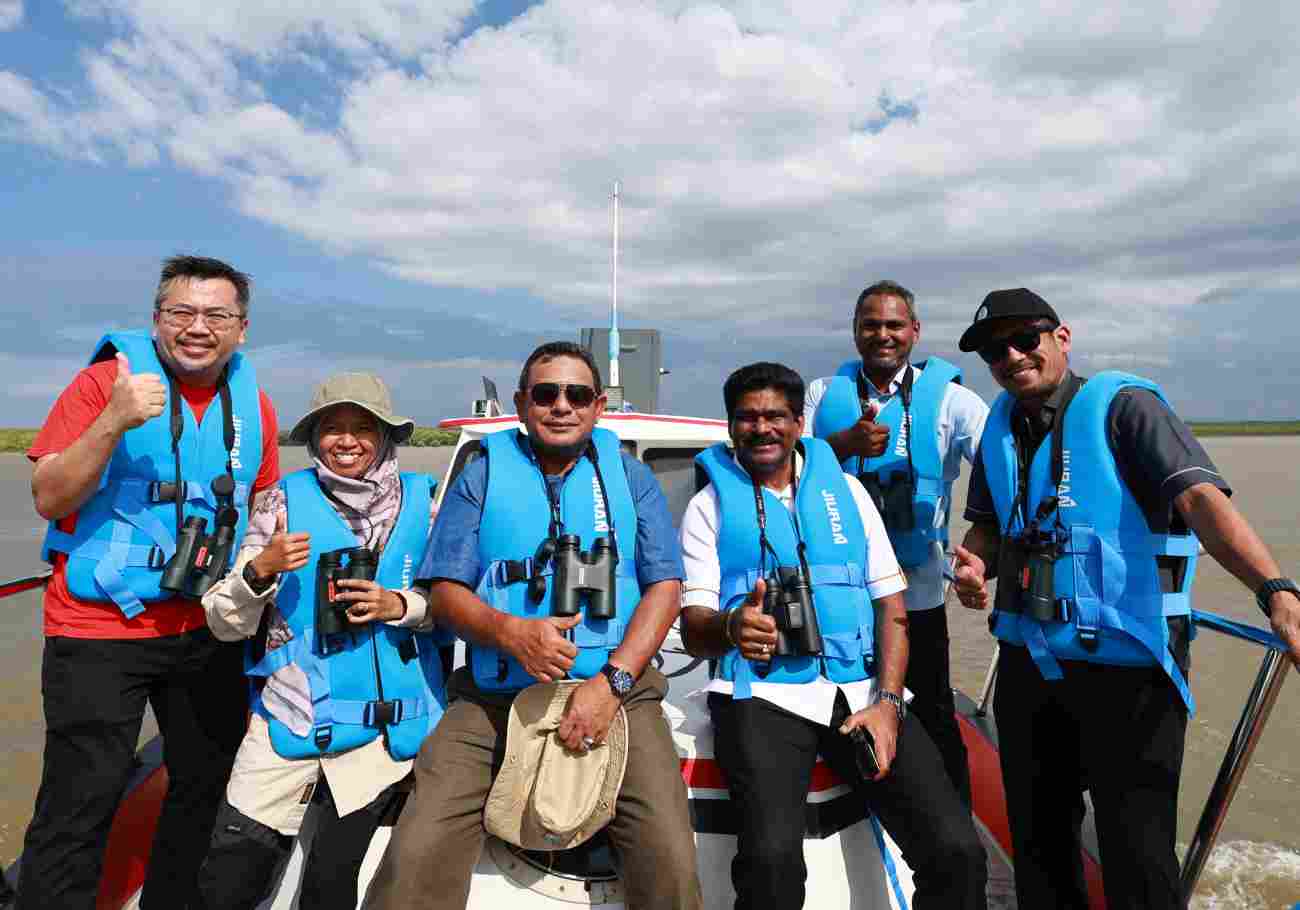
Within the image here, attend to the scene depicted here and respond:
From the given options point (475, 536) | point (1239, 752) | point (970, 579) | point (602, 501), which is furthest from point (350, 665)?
point (1239, 752)

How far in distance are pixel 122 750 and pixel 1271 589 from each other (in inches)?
147

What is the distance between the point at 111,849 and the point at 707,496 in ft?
9.13

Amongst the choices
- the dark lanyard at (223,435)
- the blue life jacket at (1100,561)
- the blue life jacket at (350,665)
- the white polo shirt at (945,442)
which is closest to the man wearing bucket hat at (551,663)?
the blue life jacket at (350,665)

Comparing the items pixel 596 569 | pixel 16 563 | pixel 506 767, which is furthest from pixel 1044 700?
pixel 16 563

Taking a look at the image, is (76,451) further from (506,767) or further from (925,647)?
(925,647)

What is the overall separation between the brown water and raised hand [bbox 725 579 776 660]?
3063 millimetres

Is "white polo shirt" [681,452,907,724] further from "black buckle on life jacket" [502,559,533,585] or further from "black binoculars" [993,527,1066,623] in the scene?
"black buckle on life jacket" [502,559,533,585]

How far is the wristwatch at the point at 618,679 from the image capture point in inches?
105

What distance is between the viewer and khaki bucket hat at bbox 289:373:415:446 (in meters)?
2.95

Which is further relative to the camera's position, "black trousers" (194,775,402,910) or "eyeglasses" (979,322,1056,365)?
"eyeglasses" (979,322,1056,365)

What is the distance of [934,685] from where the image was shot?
12.2 feet

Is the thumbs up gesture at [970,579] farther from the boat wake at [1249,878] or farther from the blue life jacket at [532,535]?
the boat wake at [1249,878]

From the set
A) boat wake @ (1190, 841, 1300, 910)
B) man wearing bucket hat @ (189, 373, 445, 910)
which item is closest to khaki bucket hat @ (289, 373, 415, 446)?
man wearing bucket hat @ (189, 373, 445, 910)

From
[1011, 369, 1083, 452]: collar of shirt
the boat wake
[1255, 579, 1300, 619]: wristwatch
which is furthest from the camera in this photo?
the boat wake
